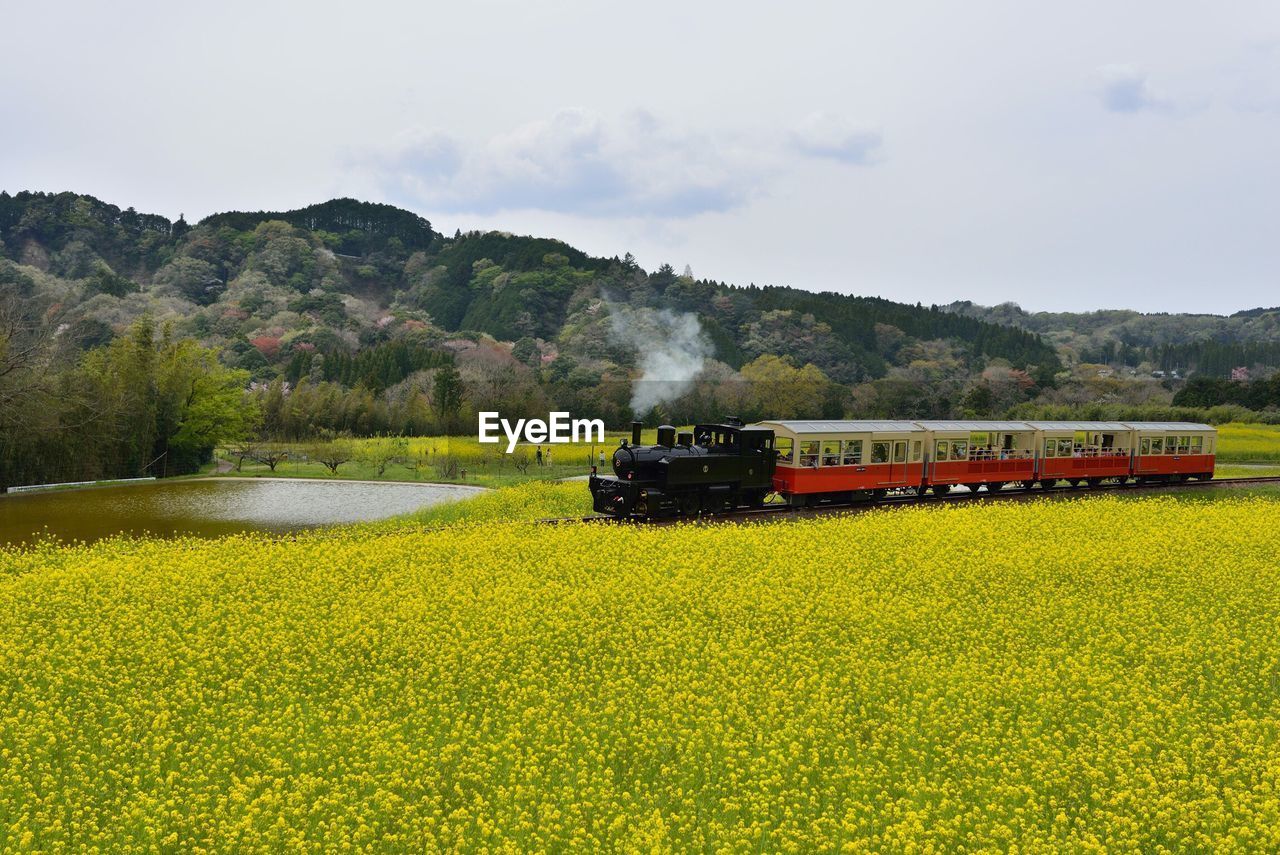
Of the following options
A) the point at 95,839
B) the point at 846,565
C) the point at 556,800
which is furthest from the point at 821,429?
the point at 95,839

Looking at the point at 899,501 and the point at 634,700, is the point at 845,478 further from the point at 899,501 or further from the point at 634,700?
the point at 634,700

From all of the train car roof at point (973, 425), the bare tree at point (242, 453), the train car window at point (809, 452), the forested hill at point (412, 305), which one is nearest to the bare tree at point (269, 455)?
the bare tree at point (242, 453)

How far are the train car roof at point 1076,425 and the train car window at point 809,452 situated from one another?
10.1m

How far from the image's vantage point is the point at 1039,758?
923cm

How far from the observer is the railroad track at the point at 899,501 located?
22.2 meters

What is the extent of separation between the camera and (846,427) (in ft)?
84.0

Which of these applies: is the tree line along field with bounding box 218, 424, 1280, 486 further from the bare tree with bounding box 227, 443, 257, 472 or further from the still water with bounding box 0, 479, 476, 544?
the still water with bounding box 0, 479, 476, 544

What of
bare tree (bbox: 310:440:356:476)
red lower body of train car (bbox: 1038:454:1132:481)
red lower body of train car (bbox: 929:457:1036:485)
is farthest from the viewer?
bare tree (bbox: 310:440:356:476)

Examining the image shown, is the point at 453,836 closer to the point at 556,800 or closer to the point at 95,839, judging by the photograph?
the point at 556,800

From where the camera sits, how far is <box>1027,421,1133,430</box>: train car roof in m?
30.2

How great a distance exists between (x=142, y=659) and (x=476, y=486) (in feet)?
77.0

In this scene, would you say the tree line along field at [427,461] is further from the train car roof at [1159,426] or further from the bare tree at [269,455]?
the train car roof at [1159,426]

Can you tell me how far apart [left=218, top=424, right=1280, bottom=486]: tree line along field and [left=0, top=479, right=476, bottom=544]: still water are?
310 centimetres

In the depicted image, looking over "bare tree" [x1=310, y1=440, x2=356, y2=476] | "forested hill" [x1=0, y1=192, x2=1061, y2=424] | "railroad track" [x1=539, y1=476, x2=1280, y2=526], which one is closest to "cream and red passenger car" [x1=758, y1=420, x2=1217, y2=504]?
"railroad track" [x1=539, y1=476, x2=1280, y2=526]
